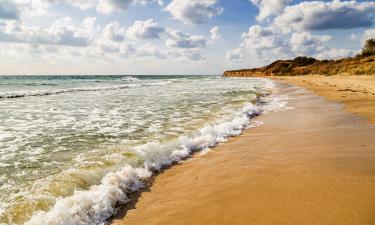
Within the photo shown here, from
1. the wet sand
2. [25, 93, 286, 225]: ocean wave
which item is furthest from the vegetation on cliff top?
[25, 93, 286, 225]: ocean wave

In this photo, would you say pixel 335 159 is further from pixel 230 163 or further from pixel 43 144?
pixel 43 144

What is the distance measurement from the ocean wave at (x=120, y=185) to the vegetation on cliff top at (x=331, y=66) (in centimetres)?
4031

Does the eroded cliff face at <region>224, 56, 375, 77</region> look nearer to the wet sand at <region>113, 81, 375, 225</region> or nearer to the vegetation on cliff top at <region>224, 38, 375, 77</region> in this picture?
the vegetation on cliff top at <region>224, 38, 375, 77</region>

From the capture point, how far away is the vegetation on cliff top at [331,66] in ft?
151

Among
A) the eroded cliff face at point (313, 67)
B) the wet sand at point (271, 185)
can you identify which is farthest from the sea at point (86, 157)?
the eroded cliff face at point (313, 67)

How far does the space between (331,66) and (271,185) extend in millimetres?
63421

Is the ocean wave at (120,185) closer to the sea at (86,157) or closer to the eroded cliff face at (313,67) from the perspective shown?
the sea at (86,157)

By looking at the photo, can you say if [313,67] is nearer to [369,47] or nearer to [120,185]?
[369,47]

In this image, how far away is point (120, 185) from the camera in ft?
17.6

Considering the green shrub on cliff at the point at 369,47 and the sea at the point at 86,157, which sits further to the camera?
the green shrub on cliff at the point at 369,47

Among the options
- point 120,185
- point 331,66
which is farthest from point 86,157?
point 331,66

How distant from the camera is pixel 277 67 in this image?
10431 cm

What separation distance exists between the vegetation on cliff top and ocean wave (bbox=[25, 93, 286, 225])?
40.3 meters

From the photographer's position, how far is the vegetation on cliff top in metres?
46.0
